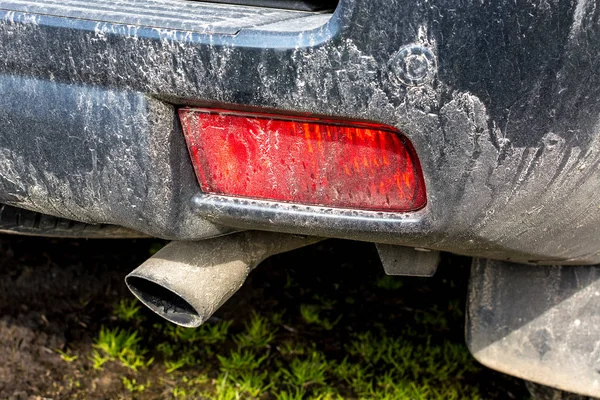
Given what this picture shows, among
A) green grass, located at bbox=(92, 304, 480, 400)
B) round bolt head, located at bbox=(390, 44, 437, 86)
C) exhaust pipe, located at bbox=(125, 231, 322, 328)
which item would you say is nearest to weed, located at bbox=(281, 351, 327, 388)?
green grass, located at bbox=(92, 304, 480, 400)

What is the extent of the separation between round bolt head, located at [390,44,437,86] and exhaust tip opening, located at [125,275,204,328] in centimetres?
61

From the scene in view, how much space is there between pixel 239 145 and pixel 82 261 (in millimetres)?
1471

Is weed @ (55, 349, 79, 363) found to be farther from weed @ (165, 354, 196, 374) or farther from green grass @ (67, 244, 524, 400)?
weed @ (165, 354, 196, 374)

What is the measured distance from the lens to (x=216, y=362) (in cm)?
226

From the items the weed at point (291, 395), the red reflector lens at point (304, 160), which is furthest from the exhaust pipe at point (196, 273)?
the weed at point (291, 395)

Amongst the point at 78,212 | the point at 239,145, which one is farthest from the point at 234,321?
the point at 239,145

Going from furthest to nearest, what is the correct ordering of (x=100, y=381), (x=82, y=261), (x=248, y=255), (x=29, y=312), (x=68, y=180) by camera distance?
(x=82, y=261) → (x=29, y=312) → (x=100, y=381) → (x=248, y=255) → (x=68, y=180)

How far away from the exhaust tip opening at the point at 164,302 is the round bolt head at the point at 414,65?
61 cm

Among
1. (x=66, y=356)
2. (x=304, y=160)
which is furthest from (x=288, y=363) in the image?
(x=304, y=160)

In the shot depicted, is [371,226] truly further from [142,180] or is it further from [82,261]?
[82,261]

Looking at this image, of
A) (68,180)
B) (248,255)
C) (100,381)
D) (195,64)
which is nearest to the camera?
(195,64)

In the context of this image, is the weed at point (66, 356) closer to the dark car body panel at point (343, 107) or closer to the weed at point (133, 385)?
the weed at point (133, 385)

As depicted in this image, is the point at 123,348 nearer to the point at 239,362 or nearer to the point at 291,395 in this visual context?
the point at 239,362

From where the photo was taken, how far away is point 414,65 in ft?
3.52
